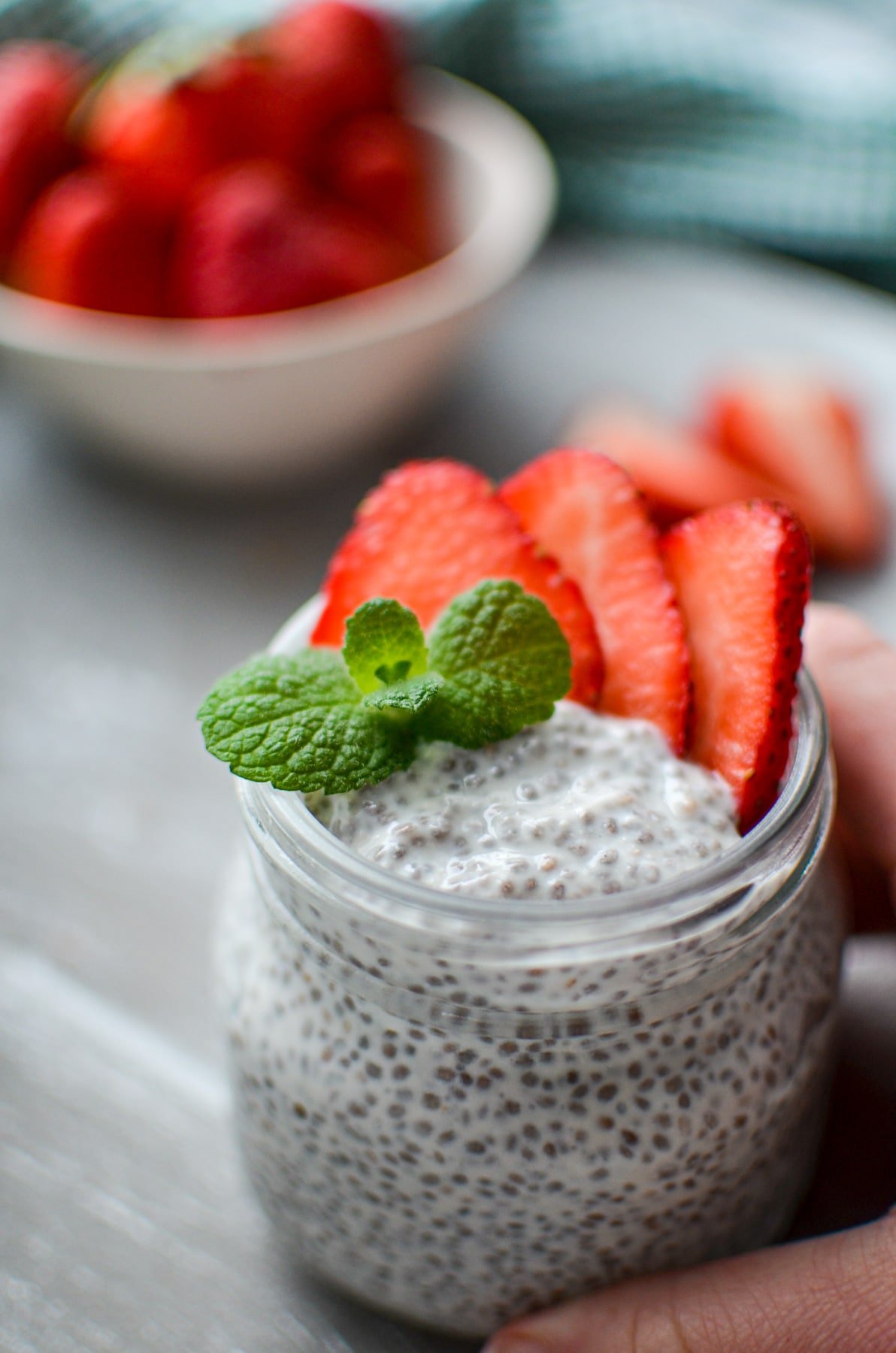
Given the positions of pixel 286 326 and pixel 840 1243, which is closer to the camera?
pixel 840 1243

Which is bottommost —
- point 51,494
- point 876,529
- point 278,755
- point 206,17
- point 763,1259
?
point 876,529

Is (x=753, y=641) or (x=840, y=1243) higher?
(x=753, y=641)

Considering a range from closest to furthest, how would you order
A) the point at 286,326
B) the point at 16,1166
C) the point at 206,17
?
the point at 16,1166
the point at 286,326
the point at 206,17

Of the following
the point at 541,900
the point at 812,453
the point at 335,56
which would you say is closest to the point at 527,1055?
the point at 541,900

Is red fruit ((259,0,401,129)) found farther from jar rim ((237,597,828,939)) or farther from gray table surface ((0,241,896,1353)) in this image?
jar rim ((237,597,828,939))

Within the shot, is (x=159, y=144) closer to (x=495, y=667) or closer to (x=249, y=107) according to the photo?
(x=249, y=107)

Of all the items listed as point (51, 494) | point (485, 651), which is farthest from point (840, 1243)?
point (51, 494)

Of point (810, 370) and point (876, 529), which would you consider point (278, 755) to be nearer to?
point (876, 529)

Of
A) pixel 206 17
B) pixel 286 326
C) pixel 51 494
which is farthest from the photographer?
pixel 206 17
